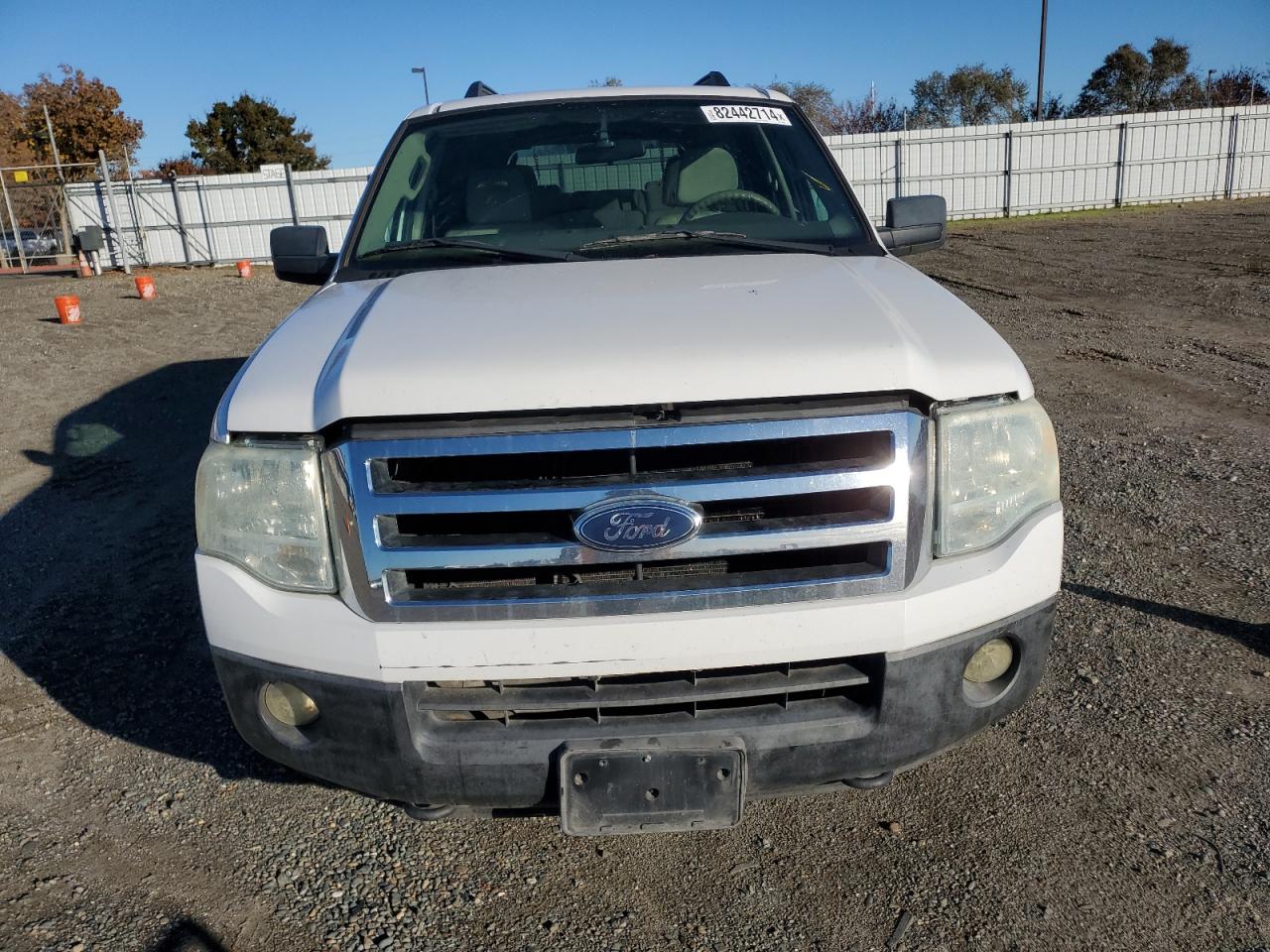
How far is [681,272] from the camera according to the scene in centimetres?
279

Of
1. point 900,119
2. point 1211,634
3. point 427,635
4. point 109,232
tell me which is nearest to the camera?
point 427,635

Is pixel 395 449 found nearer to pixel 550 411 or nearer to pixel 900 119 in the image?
pixel 550 411

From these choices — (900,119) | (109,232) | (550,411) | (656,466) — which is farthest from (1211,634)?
(900,119)

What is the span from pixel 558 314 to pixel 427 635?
851 millimetres

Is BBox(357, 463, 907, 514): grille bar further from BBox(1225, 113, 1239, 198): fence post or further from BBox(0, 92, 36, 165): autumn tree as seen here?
BBox(0, 92, 36, 165): autumn tree

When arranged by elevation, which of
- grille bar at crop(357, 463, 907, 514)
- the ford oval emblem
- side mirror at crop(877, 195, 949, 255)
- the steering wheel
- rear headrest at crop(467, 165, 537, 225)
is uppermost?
rear headrest at crop(467, 165, 537, 225)

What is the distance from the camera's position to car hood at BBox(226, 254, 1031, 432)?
79.7 inches

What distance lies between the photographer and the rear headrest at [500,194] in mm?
3537

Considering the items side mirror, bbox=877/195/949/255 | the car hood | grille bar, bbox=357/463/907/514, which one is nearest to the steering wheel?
side mirror, bbox=877/195/949/255

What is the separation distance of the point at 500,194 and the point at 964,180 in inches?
1038

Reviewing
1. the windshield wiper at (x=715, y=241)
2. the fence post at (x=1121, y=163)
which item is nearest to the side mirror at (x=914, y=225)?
the windshield wiper at (x=715, y=241)

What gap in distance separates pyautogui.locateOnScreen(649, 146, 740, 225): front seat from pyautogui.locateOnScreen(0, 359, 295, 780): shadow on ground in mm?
2370

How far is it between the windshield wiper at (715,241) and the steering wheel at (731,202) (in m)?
0.33

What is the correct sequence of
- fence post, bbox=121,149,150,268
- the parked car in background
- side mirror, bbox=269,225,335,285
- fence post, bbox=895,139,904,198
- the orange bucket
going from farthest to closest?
fence post, bbox=895,139,904,198 < the parked car in background < fence post, bbox=121,149,150,268 < the orange bucket < side mirror, bbox=269,225,335,285
